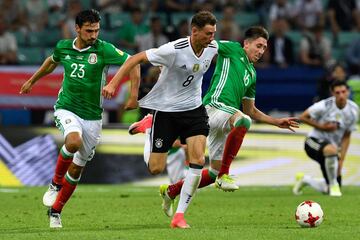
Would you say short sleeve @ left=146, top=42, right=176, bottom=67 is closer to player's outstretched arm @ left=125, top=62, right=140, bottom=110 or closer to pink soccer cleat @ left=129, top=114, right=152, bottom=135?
player's outstretched arm @ left=125, top=62, right=140, bottom=110

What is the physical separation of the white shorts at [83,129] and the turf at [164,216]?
802 millimetres

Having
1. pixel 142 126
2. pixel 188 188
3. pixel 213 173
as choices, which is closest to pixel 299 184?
pixel 213 173

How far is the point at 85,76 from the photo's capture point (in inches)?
475

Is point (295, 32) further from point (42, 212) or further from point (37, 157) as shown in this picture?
point (42, 212)

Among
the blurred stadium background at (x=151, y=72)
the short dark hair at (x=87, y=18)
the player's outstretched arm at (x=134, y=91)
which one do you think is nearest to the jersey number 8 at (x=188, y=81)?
the player's outstretched arm at (x=134, y=91)

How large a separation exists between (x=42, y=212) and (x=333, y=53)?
480 inches

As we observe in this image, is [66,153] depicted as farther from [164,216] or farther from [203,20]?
[164,216]

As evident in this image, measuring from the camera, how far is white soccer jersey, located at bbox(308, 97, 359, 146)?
58.2 feet

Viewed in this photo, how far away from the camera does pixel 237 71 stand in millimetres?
13664

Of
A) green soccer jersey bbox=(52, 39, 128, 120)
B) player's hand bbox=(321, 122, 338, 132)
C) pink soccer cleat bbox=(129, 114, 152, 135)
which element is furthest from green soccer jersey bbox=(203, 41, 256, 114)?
player's hand bbox=(321, 122, 338, 132)

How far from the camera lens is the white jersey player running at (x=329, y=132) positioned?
690 inches

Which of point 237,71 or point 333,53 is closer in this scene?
point 237,71

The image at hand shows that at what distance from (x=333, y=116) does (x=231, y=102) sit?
469cm

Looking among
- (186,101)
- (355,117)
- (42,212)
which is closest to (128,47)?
(355,117)
